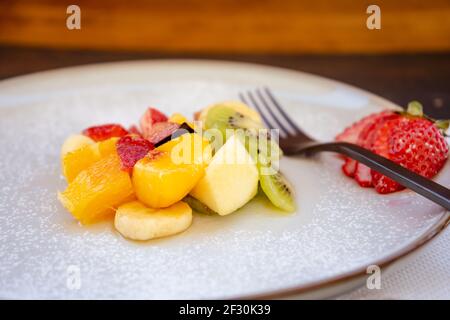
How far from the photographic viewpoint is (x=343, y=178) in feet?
5.28

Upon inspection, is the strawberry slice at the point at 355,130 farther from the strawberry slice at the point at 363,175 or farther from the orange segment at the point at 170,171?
the orange segment at the point at 170,171

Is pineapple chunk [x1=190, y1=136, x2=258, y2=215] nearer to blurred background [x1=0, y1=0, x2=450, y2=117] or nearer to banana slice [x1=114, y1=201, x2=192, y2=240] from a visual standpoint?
banana slice [x1=114, y1=201, x2=192, y2=240]

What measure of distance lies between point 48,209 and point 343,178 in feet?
2.31

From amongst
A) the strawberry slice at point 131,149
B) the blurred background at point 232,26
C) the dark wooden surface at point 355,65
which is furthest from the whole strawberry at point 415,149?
the blurred background at point 232,26

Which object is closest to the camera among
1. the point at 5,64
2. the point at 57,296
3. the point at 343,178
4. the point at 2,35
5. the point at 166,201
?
the point at 57,296

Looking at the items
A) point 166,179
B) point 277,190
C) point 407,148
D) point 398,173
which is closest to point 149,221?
point 166,179

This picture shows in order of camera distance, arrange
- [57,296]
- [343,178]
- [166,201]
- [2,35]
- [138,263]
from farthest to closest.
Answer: [2,35], [343,178], [166,201], [138,263], [57,296]

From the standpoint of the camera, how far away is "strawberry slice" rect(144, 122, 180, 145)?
4.91ft

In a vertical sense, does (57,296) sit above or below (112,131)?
below

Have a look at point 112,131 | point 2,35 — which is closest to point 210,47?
point 2,35

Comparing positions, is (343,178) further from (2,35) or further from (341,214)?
(2,35)

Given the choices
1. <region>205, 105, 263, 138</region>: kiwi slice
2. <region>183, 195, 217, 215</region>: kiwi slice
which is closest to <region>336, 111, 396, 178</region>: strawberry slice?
<region>205, 105, 263, 138</region>: kiwi slice

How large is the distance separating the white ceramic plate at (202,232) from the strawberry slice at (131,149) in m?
0.14
